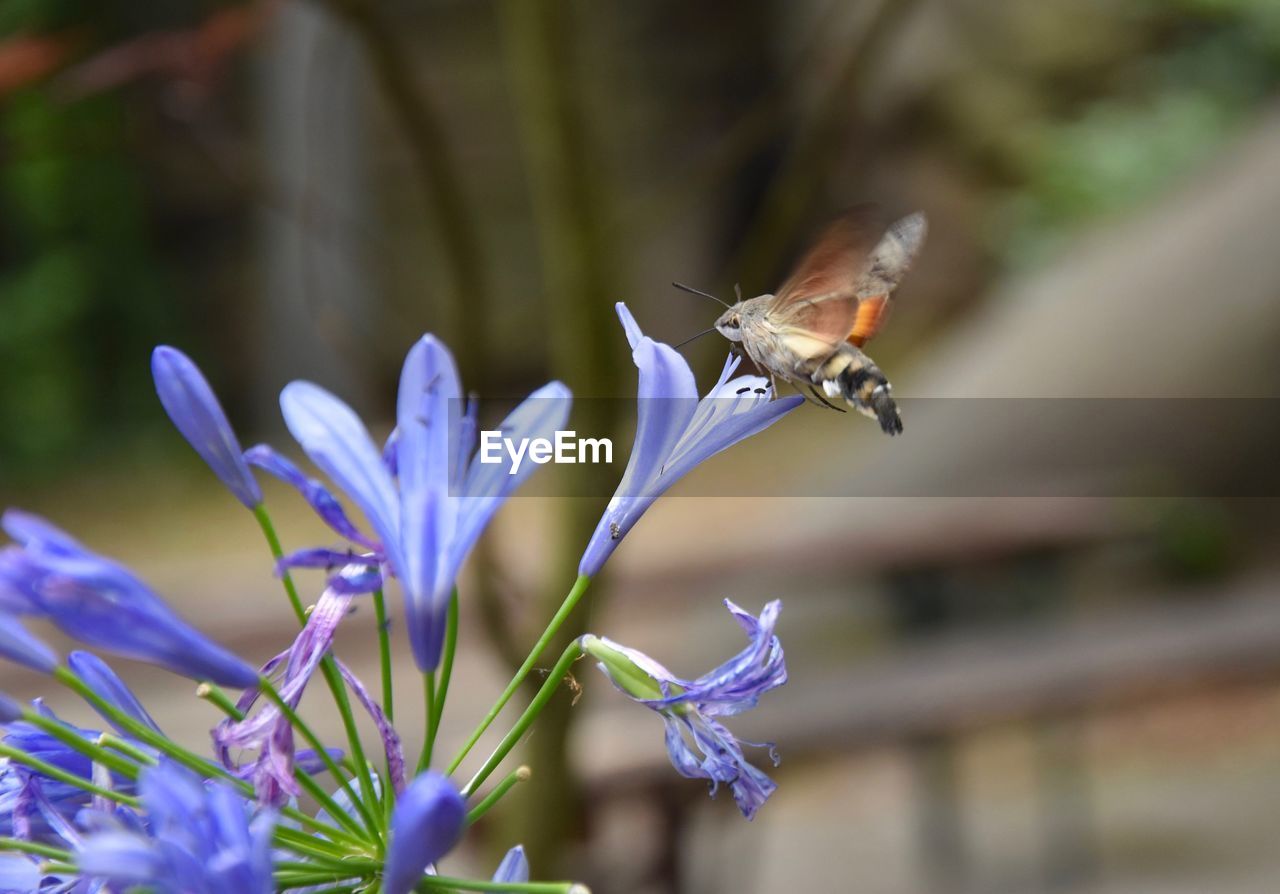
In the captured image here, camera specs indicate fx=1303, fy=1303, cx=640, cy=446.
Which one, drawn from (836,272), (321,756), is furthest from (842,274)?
(321,756)

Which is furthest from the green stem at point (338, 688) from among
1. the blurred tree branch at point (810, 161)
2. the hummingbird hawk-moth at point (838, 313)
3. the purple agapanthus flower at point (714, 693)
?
the blurred tree branch at point (810, 161)

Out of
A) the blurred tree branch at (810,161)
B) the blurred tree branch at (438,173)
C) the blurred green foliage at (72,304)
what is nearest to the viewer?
the blurred tree branch at (438,173)

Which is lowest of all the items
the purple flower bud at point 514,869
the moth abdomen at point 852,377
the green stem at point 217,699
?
the purple flower bud at point 514,869

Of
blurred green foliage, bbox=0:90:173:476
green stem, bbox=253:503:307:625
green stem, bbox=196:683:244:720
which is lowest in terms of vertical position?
green stem, bbox=196:683:244:720

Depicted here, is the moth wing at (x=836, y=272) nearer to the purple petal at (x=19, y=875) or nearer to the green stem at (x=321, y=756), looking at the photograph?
the green stem at (x=321, y=756)

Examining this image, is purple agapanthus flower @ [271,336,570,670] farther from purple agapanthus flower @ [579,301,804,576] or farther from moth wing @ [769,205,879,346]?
moth wing @ [769,205,879,346]

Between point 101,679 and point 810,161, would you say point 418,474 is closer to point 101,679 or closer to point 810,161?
point 101,679

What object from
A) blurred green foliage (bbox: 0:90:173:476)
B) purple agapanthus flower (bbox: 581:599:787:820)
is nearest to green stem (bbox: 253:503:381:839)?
purple agapanthus flower (bbox: 581:599:787:820)
